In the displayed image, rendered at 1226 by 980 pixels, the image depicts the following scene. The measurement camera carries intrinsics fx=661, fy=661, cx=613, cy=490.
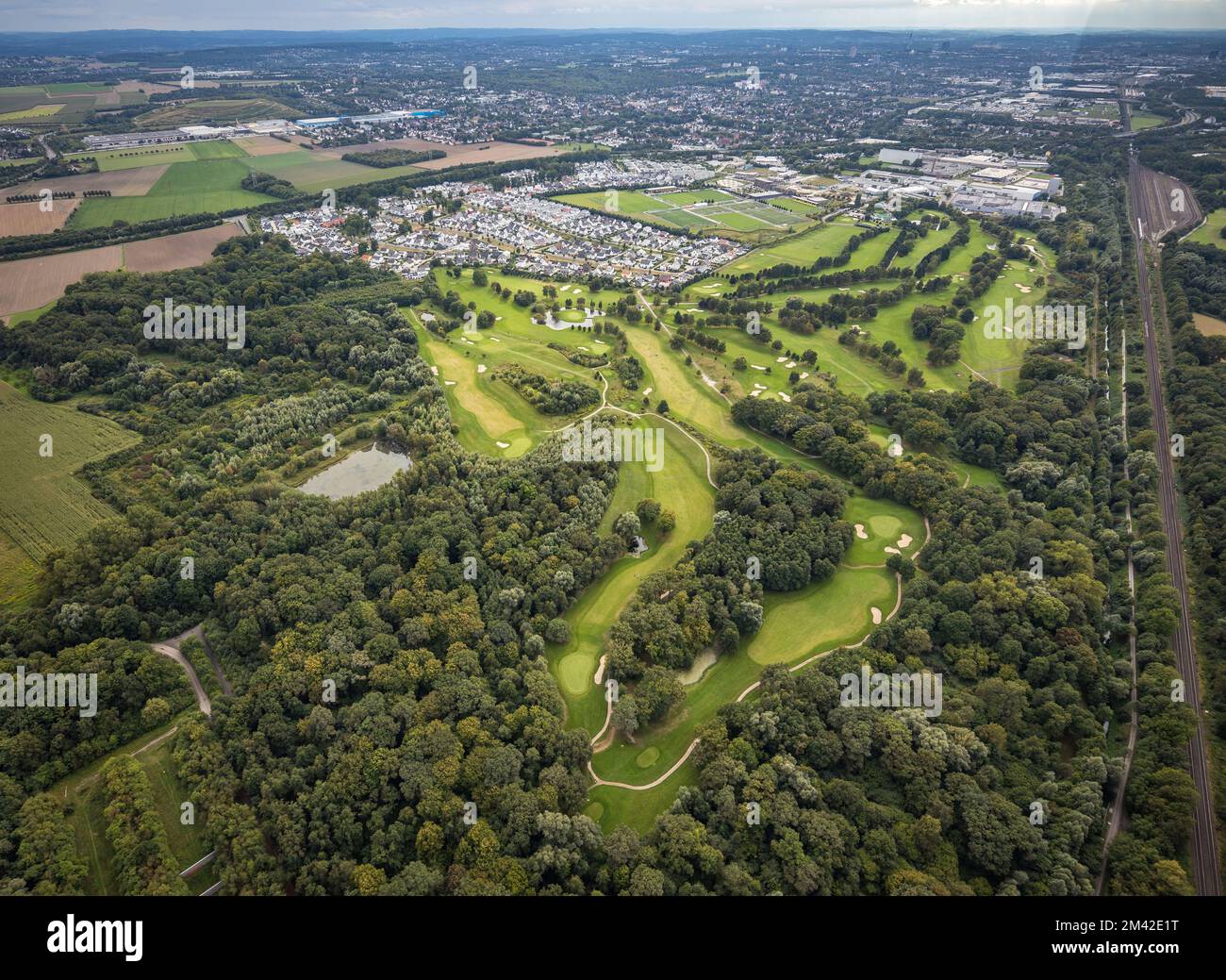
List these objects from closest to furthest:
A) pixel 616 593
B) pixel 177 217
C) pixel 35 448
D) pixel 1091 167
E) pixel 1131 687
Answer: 1. pixel 1131 687
2. pixel 616 593
3. pixel 35 448
4. pixel 177 217
5. pixel 1091 167

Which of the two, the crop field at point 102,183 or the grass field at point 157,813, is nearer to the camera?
the grass field at point 157,813

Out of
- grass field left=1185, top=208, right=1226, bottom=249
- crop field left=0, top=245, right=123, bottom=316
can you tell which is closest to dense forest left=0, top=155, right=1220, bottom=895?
crop field left=0, top=245, right=123, bottom=316

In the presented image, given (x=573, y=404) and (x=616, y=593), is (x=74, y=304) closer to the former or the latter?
(x=573, y=404)

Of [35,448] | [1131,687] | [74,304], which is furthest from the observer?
[74,304]

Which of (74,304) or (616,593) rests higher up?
(74,304)

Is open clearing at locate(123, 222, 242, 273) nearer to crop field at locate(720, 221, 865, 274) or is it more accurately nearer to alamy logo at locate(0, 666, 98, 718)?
alamy logo at locate(0, 666, 98, 718)

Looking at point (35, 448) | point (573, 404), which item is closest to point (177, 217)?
point (35, 448)

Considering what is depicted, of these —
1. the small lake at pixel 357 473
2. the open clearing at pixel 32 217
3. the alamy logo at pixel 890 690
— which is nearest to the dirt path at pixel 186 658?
the small lake at pixel 357 473
